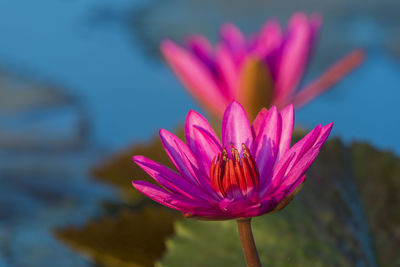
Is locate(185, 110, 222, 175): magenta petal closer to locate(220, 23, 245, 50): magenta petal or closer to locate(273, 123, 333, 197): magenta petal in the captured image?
locate(273, 123, 333, 197): magenta petal

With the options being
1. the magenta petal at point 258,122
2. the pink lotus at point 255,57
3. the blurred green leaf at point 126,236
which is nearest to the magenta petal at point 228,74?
the pink lotus at point 255,57

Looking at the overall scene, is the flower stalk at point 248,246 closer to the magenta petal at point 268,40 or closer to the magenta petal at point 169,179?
the magenta petal at point 169,179

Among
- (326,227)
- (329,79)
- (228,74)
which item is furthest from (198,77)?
(326,227)

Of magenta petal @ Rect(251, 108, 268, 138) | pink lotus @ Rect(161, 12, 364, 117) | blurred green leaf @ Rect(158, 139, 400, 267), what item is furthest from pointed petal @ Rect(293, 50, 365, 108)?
magenta petal @ Rect(251, 108, 268, 138)

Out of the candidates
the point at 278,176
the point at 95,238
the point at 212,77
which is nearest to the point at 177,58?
the point at 212,77

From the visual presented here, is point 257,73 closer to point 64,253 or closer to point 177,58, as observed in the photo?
point 177,58
